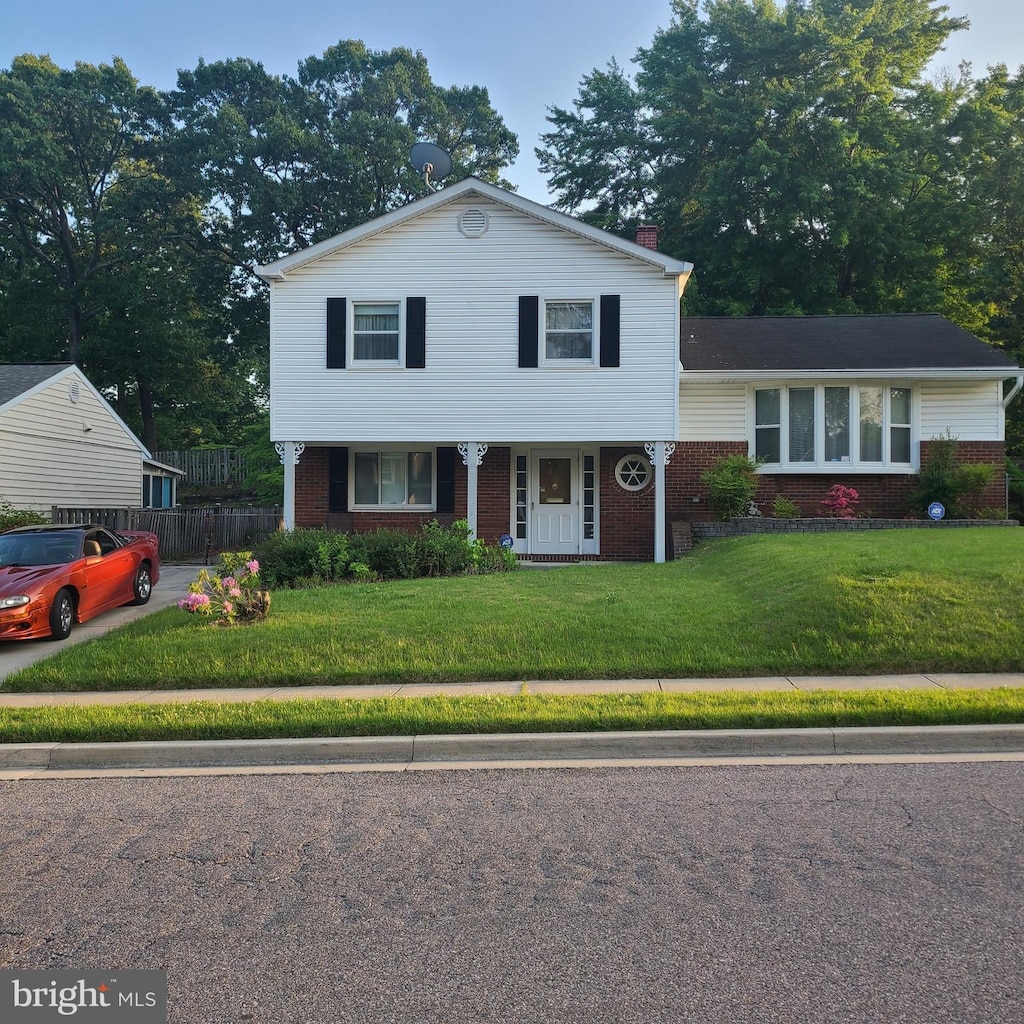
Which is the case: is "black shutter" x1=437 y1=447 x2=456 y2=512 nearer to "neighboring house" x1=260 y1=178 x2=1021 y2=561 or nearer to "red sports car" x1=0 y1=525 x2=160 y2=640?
"neighboring house" x1=260 y1=178 x2=1021 y2=561

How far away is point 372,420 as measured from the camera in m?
16.9

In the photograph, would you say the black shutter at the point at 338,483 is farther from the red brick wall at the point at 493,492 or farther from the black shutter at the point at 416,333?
the black shutter at the point at 416,333

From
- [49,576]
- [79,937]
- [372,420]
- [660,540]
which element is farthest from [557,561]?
[79,937]

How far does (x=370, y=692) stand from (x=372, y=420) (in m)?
9.97

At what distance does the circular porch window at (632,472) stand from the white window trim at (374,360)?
5116mm

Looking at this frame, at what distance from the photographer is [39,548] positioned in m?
11.8

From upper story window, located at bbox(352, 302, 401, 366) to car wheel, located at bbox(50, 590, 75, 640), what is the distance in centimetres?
784

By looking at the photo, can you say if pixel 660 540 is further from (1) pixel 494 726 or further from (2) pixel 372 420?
(1) pixel 494 726

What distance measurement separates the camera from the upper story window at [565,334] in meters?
16.9

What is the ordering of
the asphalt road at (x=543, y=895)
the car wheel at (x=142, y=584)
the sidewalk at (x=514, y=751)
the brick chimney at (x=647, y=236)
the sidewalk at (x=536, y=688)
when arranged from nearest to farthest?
the asphalt road at (x=543, y=895) < the sidewalk at (x=514, y=751) < the sidewalk at (x=536, y=688) < the car wheel at (x=142, y=584) < the brick chimney at (x=647, y=236)

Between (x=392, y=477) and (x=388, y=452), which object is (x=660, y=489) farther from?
(x=388, y=452)

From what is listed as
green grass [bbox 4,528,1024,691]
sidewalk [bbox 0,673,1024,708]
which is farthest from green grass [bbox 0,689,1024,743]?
green grass [bbox 4,528,1024,691]

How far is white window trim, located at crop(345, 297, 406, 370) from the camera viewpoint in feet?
55.2

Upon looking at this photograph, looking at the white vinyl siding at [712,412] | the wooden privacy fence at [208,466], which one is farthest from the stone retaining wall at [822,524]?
the wooden privacy fence at [208,466]
